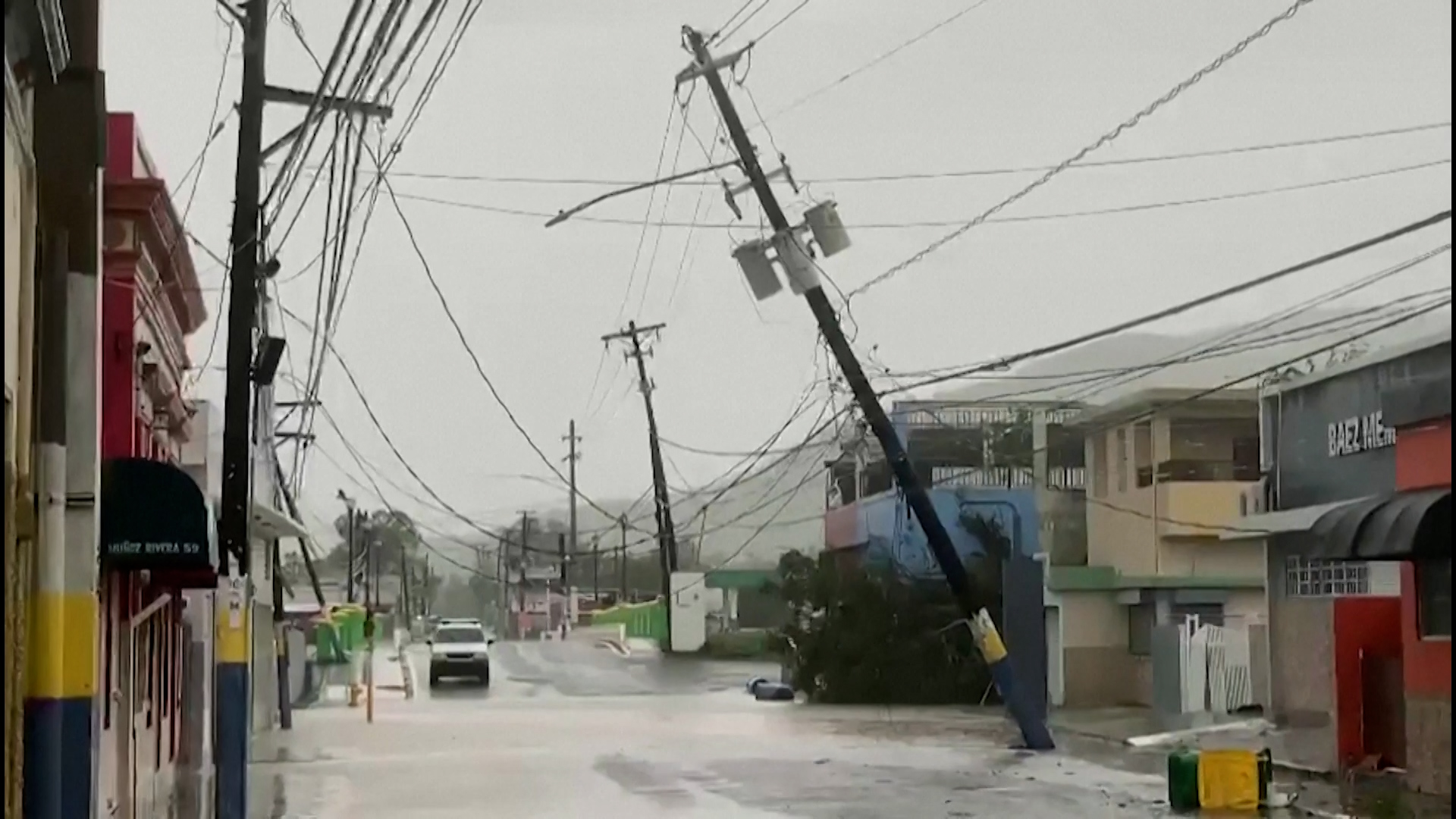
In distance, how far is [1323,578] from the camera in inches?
1192

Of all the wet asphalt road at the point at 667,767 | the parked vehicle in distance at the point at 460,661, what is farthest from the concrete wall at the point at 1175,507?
the parked vehicle in distance at the point at 460,661

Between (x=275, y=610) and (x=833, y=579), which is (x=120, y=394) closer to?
(x=275, y=610)

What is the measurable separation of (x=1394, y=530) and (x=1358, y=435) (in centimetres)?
942

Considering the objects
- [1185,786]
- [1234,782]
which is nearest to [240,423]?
[1185,786]

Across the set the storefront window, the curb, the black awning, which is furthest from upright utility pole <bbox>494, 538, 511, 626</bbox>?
the black awning

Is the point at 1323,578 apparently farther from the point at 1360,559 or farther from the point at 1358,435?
the point at 1360,559

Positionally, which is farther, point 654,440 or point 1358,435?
point 654,440

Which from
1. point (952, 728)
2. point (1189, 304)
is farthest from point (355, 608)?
point (1189, 304)

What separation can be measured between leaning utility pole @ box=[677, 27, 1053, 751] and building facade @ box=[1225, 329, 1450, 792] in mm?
4157

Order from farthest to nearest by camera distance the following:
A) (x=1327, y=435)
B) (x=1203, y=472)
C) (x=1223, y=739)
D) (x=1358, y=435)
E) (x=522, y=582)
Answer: (x=522, y=582), (x=1203, y=472), (x=1223, y=739), (x=1327, y=435), (x=1358, y=435)

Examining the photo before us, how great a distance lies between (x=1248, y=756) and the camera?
19.3 meters

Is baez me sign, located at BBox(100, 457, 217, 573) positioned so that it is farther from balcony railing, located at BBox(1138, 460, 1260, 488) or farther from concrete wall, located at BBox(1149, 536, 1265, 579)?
balcony railing, located at BBox(1138, 460, 1260, 488)

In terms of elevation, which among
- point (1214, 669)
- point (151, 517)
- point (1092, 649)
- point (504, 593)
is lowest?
point (1214, 669)

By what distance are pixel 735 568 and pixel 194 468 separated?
58585mm
